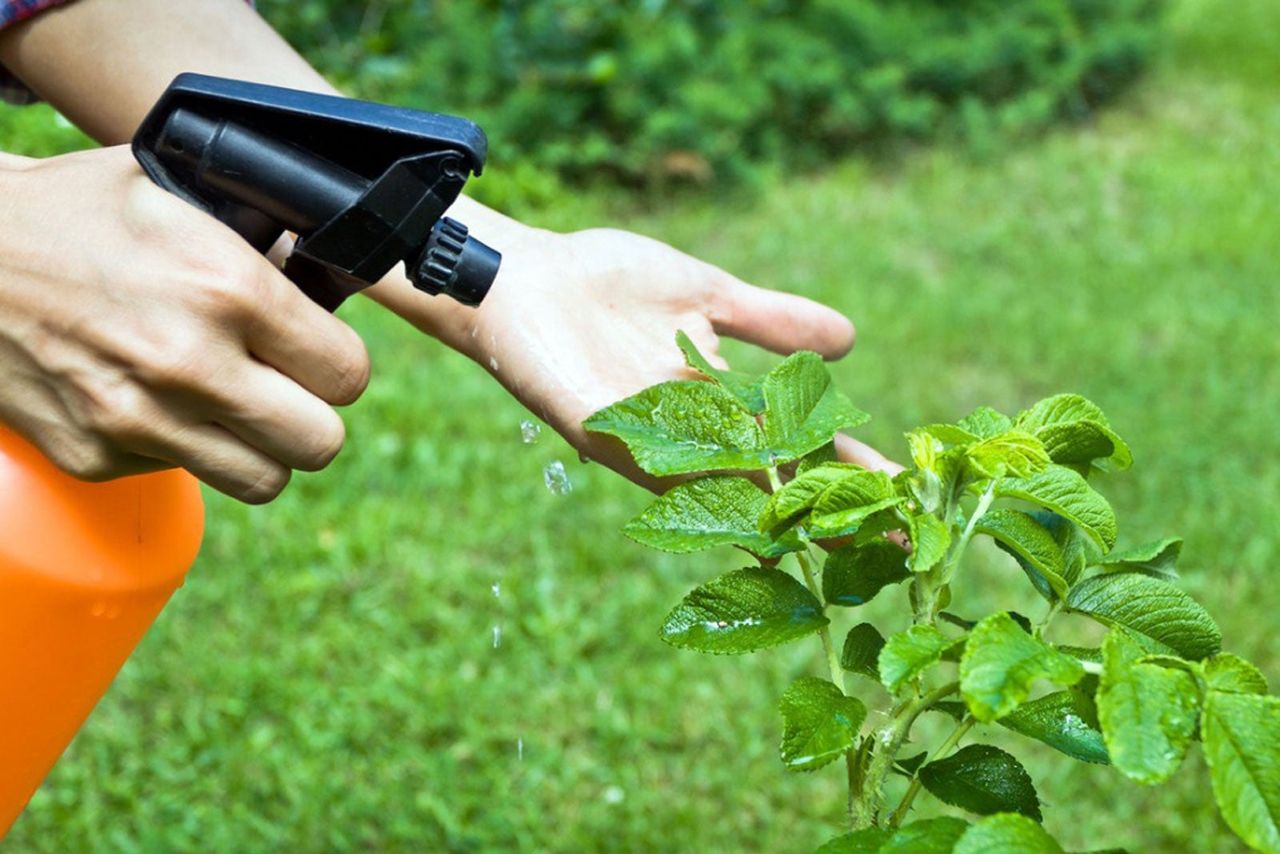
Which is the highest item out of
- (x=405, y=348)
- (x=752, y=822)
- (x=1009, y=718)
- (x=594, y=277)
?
(x=1009, y=718)

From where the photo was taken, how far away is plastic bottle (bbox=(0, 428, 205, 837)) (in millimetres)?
1250

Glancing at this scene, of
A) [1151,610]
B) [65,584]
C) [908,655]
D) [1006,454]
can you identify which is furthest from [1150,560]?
[65,584]

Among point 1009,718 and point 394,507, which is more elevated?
point 1009,718

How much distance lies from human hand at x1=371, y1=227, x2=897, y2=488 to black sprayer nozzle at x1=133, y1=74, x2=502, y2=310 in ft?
1.14

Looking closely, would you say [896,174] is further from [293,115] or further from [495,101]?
[293,115]

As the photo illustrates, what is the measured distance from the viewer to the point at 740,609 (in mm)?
1055

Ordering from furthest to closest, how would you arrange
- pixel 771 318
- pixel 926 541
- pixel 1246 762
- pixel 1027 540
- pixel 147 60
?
pixel 771 318 < pixel 147 60 < pixel 1027 540 < pixel 926 541 < pixel 1246 762

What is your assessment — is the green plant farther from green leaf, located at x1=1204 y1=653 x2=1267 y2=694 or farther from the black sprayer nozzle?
the black sprayer nozzle

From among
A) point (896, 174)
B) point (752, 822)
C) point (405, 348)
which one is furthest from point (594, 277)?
point (896, 174)

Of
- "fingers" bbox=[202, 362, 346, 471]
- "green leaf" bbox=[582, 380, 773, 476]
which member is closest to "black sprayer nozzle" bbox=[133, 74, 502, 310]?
"fingers" bbox=[202, 362, 346, 471]

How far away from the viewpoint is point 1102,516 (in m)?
1.01

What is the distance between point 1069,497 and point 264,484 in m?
0.69

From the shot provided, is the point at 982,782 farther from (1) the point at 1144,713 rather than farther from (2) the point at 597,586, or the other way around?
(2) the point at 597,586

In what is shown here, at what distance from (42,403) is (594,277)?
66 centimetres
